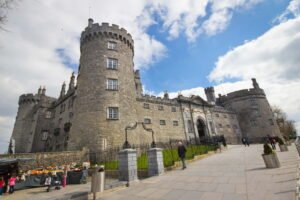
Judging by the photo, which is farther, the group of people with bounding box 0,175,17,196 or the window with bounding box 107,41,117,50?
the window with bounding box 107,41,117,50

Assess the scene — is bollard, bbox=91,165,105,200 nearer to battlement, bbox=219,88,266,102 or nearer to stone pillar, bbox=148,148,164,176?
stone pillar, bbox=148,148,164,176

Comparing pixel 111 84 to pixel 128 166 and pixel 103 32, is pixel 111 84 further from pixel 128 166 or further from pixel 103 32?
pixel 128 166

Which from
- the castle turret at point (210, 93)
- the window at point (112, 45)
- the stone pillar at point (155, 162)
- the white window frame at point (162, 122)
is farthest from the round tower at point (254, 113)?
the stone pillar at point (155, 162)

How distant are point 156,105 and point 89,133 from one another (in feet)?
44.8

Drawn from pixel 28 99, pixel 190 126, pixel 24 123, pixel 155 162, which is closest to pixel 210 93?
pixel 190 126

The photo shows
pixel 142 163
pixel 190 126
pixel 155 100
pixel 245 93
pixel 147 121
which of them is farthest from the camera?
pixel 245 93

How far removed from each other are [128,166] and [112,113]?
1138 centimetres

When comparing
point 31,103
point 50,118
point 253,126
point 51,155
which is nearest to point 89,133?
point 51,155

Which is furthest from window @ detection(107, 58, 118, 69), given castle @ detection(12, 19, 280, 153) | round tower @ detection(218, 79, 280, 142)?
round tower @ detection(218, 79, 280, 142)

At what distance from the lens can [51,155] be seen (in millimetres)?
16328

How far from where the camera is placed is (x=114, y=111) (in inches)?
818

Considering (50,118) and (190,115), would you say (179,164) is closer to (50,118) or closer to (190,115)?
(190,115)

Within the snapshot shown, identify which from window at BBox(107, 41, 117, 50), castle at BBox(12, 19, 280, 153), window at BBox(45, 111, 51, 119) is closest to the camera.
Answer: castle at BBox(12, 19, 280, 153)

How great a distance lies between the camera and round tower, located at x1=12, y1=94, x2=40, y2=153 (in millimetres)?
34812
